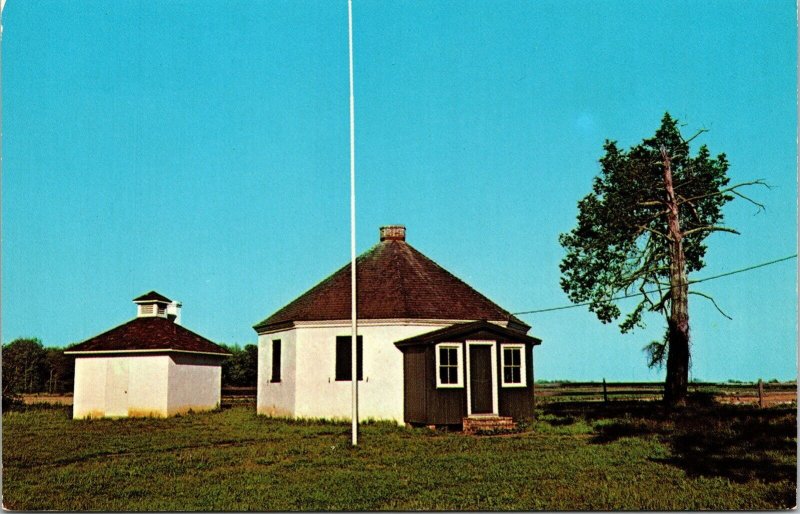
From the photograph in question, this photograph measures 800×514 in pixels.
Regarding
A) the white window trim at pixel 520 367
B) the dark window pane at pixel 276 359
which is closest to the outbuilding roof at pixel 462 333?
the white window trim at pixel 520 367

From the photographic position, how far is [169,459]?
16.4 m

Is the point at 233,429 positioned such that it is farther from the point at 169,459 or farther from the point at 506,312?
the point at 506,312

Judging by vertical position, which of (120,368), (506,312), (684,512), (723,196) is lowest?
(684,512)

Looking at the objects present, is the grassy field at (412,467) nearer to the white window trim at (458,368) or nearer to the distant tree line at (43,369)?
the white window trim at (458,368)

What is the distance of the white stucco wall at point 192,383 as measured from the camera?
2895 cm

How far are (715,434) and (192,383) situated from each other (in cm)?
1993

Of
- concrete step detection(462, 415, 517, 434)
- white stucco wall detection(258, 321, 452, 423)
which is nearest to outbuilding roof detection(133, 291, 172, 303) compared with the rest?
white stucco wall detection(258, 321, 452, 423)

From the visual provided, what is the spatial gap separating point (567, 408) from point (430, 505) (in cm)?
2110

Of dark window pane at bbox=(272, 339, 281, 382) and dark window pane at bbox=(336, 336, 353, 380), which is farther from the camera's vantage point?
→ dark window pane at bbox=(272, 339, 281, 382)

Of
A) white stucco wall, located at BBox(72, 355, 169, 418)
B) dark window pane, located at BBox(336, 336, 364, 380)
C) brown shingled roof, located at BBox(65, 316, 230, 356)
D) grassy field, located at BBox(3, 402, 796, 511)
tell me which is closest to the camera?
grassy field, located at BBox(3, 402, 796, 511)

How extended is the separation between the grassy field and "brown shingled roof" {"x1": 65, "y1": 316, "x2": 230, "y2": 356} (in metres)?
5.83

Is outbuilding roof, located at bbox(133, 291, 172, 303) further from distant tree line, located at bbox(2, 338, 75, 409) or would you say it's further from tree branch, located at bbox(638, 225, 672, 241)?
tree branch, located at bbox(638, 225, 672, 241)

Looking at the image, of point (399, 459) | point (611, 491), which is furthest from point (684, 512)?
point (399, 459)

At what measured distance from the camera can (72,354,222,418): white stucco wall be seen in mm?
28406
